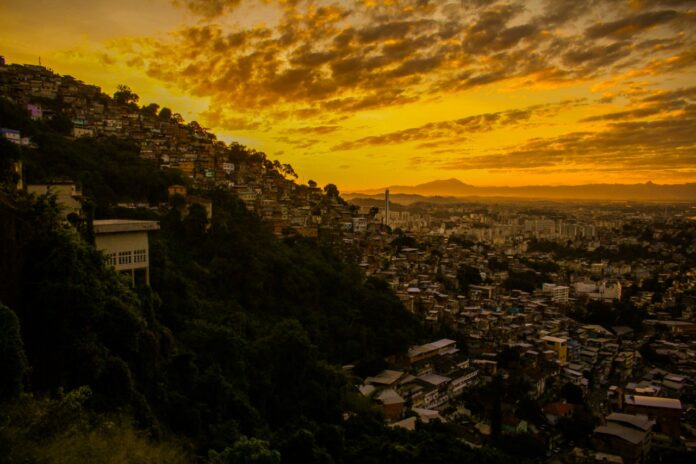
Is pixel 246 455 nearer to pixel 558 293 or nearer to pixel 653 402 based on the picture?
pixel 653 402

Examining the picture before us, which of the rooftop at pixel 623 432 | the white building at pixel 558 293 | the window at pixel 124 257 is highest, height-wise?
the window at pixel 124 257

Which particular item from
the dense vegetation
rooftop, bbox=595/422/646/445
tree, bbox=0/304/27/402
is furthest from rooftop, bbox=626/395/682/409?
tree, bbox=0/304/27/402

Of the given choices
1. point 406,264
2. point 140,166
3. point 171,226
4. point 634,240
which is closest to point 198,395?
point 171,226

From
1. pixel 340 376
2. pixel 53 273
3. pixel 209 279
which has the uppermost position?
pixel 53 273

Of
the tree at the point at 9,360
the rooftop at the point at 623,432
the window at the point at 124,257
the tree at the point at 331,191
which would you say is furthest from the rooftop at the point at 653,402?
the tree at the point at 331,191

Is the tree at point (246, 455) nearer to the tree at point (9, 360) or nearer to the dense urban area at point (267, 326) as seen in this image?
the dense urban area at point (267, 326)

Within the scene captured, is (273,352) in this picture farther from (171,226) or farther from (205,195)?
(205,195)

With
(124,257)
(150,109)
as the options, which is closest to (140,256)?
(124,257)
